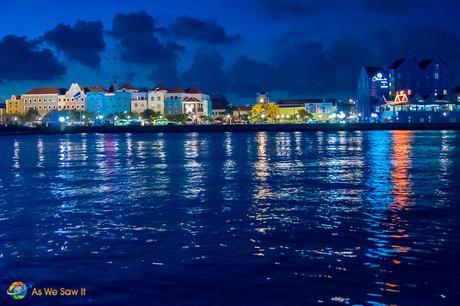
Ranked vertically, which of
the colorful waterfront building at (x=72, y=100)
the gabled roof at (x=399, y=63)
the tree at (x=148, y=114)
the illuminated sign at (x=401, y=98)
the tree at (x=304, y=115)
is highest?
the gabled roof at (x=399, y=63)

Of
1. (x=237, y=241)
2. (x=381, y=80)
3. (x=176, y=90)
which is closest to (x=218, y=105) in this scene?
(x=176, y=90)

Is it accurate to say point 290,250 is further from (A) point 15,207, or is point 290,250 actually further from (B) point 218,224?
(A) point 15,207

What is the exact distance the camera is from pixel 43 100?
16725 centimetres

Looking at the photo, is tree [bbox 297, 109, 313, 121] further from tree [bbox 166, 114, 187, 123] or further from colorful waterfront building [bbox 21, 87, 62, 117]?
colorful waterfront building [bbox 21, 87, 62, 117]

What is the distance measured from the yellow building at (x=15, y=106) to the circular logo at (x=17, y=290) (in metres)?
174

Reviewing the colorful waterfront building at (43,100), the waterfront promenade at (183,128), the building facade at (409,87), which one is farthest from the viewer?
the colorful waterfront building at (43,100)

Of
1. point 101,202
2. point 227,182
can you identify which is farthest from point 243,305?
point 227,182

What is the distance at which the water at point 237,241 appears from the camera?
9727 millimetres

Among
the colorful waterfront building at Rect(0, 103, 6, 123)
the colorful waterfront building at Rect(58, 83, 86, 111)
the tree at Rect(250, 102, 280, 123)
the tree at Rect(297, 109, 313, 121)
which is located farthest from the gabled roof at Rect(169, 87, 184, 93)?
the colorful waterfront building at Rect(0, 103, 6, 123)

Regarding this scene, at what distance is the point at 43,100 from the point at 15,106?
1398 centimetres

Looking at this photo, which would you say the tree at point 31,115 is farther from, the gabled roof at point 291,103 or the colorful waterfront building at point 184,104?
the gabled roof at point 291,103

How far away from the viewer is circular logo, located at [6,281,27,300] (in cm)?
958

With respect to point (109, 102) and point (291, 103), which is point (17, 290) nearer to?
point (109, 102)

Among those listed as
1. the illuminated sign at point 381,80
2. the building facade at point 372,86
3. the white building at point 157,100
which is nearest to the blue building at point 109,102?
the white building at point 157,100
